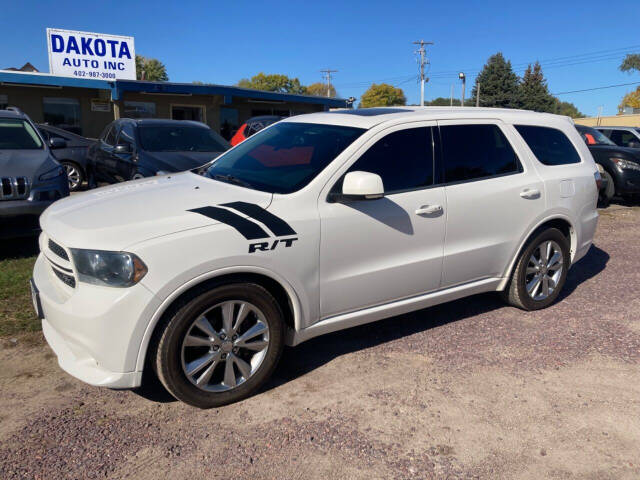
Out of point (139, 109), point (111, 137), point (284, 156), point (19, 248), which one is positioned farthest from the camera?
point (139, 109)

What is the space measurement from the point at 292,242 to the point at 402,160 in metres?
1.13

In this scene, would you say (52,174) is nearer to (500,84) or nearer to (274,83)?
(500,84)

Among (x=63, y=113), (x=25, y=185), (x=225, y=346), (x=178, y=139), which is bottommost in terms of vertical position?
(x=225, y=346)

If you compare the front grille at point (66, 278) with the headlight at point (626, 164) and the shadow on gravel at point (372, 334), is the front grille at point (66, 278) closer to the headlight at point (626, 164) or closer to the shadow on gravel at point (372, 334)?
the shadow on gravel at point (372, 334)

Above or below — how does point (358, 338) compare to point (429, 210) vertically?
below

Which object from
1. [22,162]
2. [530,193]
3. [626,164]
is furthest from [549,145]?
[626,164]

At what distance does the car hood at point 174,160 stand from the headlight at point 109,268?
4.53 m

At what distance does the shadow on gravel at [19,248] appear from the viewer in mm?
6301

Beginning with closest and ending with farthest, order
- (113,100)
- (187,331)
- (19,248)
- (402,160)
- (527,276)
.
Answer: (187,331)
(402,160)
(527,276)
(19,248)
(113,100)

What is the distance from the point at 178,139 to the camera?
27.4 feet

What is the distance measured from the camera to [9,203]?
5797 millimetres

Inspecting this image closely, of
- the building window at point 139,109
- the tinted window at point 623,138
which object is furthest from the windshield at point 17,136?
the building window at point 139,109

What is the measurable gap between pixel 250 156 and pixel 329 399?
196 cm

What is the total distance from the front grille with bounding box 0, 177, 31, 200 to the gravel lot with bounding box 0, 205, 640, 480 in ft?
8.04
